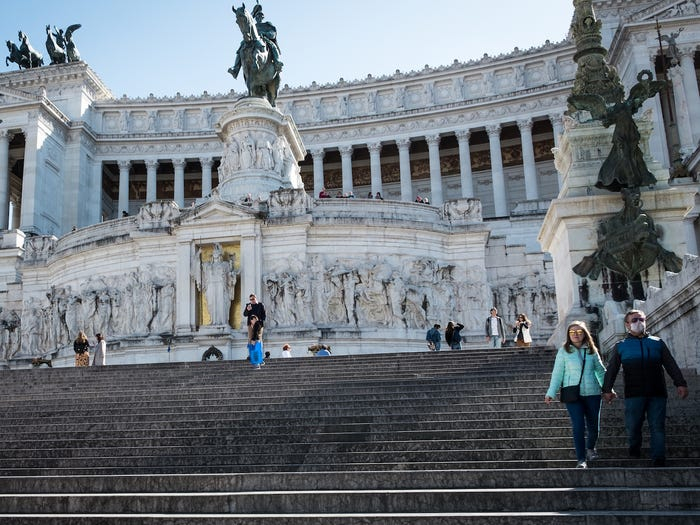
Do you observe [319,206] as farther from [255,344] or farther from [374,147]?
[374,147]

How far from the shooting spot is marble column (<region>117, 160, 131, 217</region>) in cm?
6581

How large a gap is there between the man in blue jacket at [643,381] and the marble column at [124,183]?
60938 millimetres

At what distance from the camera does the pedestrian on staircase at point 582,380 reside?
831 cm

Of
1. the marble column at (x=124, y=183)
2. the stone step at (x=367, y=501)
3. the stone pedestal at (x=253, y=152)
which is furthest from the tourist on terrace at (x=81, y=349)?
the marble column at (x=124, y=183)

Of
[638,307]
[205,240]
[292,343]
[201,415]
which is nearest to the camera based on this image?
[201,415]

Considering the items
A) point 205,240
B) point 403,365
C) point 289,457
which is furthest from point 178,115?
point 289,457

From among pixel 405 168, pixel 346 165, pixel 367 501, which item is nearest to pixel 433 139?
pixel 405 168

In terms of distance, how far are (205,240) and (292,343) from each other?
487 cm

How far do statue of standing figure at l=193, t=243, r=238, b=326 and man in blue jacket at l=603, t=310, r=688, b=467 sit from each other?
61.8 ft

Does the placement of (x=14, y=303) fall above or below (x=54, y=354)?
above

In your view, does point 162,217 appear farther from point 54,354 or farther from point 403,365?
point 403,365

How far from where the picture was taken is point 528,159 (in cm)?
6125

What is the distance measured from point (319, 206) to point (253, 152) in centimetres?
720

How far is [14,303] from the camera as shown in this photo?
31188mm
